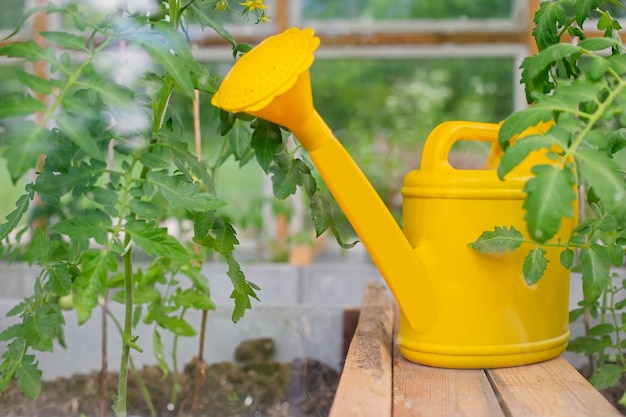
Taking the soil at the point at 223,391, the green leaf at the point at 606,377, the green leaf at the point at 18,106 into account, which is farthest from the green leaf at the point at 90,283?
the green leaf at the point at 606,377

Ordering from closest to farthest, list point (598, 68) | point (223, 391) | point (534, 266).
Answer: point (598, 68) < point (534, 266) < point (223, 391)

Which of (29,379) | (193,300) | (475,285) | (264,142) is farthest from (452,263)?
(29,379)

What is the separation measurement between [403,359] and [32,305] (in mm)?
434

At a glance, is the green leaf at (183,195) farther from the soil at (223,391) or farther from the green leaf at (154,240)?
the soil at (223,391)

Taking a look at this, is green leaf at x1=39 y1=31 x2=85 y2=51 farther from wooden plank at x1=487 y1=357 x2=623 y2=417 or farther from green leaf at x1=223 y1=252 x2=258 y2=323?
wooden plank at x1=487 y1=357 x2=623 y2=417

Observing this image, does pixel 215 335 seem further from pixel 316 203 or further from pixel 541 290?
pixel 541 290

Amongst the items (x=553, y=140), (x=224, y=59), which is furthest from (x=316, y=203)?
(x=224, y=59)

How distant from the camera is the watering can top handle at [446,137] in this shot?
82 centimetres

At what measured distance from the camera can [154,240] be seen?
63cm

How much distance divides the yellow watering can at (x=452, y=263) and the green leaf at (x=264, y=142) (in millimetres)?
41

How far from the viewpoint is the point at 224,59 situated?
7.41 ft

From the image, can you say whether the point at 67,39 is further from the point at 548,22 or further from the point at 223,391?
the point at 223,391

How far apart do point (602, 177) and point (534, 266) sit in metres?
0.21

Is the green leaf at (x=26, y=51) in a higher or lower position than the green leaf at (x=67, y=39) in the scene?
lower
